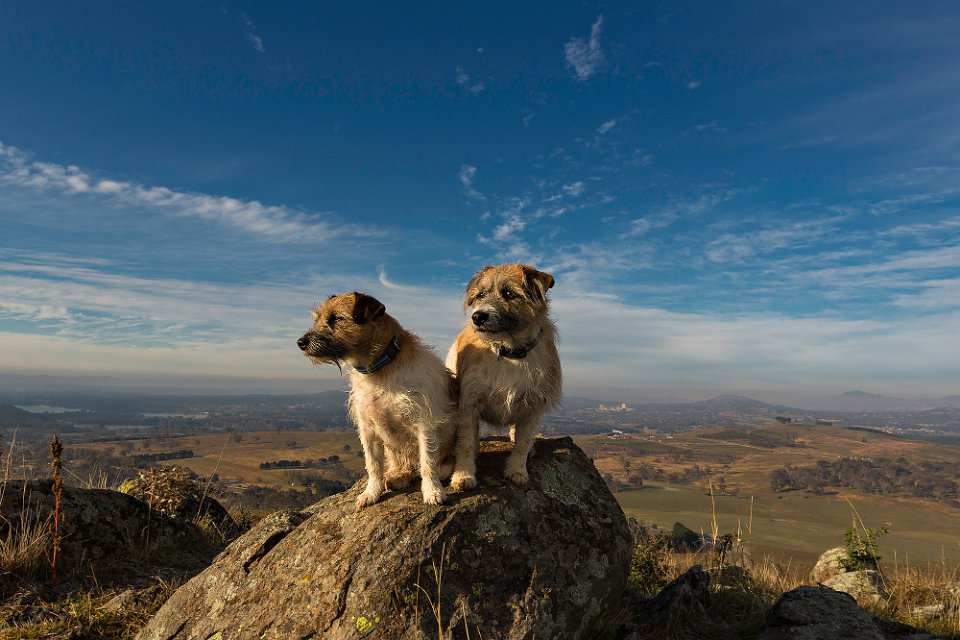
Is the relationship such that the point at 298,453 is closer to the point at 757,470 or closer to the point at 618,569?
the point at 618,569

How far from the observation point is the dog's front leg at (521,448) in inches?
247

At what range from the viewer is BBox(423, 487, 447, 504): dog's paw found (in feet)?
18.6

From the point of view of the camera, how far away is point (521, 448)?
6457 mm

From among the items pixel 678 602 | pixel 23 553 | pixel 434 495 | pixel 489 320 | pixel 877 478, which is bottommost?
pixel 877 478

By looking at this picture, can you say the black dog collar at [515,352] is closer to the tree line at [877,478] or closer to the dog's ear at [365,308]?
the dog's ear at [365,308]

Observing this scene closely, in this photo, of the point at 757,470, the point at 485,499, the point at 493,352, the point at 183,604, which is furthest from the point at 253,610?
the point at 757,470

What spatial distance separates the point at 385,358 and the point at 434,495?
1611 millimetres

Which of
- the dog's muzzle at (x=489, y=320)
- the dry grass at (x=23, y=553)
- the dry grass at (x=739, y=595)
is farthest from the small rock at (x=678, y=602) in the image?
the dry grass at (x=23, y=553)

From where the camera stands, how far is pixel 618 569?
6.24 metres

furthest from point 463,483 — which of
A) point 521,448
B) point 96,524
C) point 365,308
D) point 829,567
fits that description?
point 829,567

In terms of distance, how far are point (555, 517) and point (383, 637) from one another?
7.46 ft

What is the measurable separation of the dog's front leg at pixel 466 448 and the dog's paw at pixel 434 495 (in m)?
0.31

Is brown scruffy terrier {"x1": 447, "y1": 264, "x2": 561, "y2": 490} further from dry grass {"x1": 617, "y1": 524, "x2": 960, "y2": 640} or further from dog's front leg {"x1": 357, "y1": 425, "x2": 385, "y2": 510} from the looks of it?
dry grass {"x1": 617, "y1": 524, "x2": 960, "y2": 640}

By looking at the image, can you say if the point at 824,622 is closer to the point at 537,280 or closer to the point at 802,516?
the point at 537,280
